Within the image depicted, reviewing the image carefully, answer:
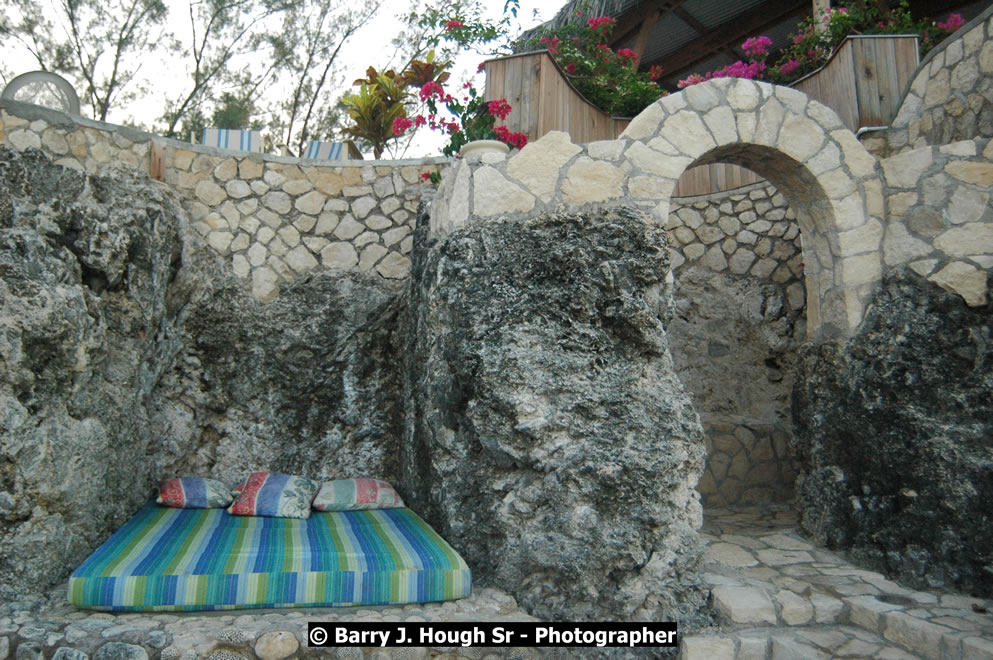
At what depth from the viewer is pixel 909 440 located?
4.30 metres

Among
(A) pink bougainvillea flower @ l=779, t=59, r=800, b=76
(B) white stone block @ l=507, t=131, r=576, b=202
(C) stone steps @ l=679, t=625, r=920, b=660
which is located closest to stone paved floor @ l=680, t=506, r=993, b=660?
(C) stone steps @ l=679, t=625, r=920, b=660

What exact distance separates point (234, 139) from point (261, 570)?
4.62 metres

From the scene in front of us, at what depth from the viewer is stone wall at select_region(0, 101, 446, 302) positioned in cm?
604

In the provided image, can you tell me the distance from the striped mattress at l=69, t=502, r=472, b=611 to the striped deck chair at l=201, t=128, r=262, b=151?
3839 millimetres

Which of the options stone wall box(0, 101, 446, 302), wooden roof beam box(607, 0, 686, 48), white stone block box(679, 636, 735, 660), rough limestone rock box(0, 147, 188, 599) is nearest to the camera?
white stone block box(679, 636, 735, 660)

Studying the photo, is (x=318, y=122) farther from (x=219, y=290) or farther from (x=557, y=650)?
(x=557, y=650)

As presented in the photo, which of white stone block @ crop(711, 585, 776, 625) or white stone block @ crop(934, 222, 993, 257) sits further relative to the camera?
white stone block @ crop(934, 222, 993, 257)

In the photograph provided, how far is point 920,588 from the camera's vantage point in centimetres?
414

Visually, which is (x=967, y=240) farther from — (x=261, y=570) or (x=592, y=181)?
(x=261, y=570)

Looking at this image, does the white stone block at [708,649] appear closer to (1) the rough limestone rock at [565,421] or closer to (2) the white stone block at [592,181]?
(1) the rough limestone rock at [565,421]

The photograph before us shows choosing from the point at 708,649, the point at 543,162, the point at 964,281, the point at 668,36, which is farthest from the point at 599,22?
the point at 708,649

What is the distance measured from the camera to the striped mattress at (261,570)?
3537mm

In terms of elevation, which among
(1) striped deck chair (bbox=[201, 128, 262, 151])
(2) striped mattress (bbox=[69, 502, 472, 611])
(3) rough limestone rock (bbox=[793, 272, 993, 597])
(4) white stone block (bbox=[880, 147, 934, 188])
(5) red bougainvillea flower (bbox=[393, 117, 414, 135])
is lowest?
(2) striped mattress (bbox=[69, 502, 472, 611])

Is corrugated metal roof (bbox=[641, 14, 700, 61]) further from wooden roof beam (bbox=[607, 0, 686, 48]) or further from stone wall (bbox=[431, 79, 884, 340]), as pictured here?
stone wall (bbox=[431, 79, 884, 340])
